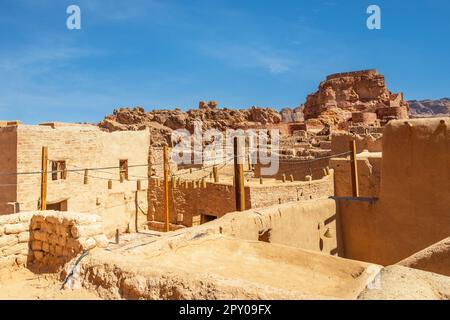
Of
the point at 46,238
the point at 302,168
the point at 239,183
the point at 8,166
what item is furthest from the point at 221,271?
the point at 302,168

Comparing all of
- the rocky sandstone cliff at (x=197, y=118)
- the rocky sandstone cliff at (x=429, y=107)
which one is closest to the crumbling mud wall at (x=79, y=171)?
the rocky sandstone cliff at (x=197, y=118)

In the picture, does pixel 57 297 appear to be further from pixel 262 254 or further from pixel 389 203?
pixel 389 203

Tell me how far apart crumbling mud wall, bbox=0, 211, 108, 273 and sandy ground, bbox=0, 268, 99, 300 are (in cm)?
17

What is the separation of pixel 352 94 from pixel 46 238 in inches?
2257

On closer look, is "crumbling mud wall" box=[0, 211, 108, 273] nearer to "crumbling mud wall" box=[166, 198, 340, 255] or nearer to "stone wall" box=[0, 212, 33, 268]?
"stone wall" box=[0, 212, 33, 268]

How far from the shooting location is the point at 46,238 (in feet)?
18.6

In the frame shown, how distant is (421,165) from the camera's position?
6.55 m

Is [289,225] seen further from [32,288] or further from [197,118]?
[197,118]

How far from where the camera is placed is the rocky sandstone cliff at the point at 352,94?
54.3 m

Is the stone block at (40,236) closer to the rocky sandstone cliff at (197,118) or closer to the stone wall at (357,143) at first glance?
the stone wall at (357,143)

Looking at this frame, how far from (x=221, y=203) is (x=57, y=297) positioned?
1063 centimetres

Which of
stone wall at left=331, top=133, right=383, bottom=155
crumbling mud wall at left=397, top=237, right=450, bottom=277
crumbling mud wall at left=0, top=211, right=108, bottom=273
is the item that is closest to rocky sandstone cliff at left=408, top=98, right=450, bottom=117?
stone wall at left=331, top=133, right=383, bottom=155

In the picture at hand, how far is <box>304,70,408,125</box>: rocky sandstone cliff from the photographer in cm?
5434
